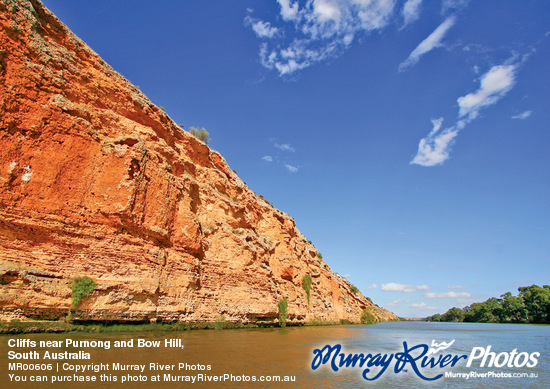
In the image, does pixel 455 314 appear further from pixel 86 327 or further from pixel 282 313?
pixel 86 327

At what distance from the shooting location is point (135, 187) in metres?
16.2

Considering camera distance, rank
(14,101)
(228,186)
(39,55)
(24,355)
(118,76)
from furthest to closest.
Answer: (228,186), (118,76), (39,55), (14,101), (24,355)

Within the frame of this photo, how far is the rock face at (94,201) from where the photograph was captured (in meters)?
12.2

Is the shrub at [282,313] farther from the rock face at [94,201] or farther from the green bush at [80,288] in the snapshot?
the green bush at [80,288]

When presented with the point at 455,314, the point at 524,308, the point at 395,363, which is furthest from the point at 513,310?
the point at 395,363

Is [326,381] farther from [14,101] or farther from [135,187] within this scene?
[14,101]

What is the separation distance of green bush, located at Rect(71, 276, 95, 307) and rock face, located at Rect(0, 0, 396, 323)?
256 millimetres

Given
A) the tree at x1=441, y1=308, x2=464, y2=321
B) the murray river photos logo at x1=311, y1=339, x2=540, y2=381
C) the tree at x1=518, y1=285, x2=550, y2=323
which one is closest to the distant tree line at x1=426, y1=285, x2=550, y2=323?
the tree at x1=518, y1=285, x2=550, y2=323

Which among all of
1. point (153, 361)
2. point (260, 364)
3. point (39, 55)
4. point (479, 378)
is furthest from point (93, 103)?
point (479, 378)

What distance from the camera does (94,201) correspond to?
14.7m

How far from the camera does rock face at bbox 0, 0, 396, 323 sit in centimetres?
1216

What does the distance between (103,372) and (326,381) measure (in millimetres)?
5101

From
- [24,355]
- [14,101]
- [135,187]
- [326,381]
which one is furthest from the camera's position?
[135,187]

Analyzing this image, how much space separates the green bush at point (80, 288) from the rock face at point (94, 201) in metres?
0.26
